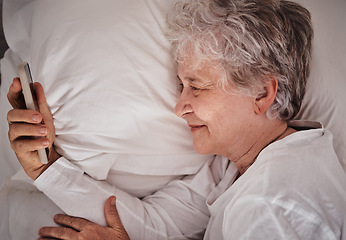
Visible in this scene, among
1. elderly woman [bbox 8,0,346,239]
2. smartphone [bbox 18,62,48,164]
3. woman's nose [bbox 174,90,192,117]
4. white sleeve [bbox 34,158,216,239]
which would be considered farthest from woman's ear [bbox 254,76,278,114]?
smartphone [bbox 18,62,48,164]

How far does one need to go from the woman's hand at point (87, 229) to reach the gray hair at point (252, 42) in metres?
0.56

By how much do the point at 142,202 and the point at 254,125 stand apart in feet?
1.62

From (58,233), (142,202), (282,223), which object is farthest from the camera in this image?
(142,202)

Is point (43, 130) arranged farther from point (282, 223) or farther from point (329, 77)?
point (329, 77)

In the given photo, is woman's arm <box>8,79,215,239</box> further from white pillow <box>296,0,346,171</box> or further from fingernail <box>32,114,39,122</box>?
white pillow <box>296,0,346,171</box>

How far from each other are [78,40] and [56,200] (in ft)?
1.75

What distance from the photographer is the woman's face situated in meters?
0.95

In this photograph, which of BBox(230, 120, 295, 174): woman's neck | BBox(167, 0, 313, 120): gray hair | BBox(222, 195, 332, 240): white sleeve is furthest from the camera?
BBox(230, 120, 295, 174): woman's neck

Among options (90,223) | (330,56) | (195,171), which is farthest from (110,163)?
(330,56)

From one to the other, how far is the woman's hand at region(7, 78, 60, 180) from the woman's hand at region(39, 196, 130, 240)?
181mm

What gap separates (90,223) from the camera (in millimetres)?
1028

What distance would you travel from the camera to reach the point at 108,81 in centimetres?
104

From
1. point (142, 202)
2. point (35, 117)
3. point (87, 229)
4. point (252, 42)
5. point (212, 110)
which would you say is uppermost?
point (35, 117)

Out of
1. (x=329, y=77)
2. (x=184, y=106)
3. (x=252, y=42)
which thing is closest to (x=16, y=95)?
(x=184, y=106)
